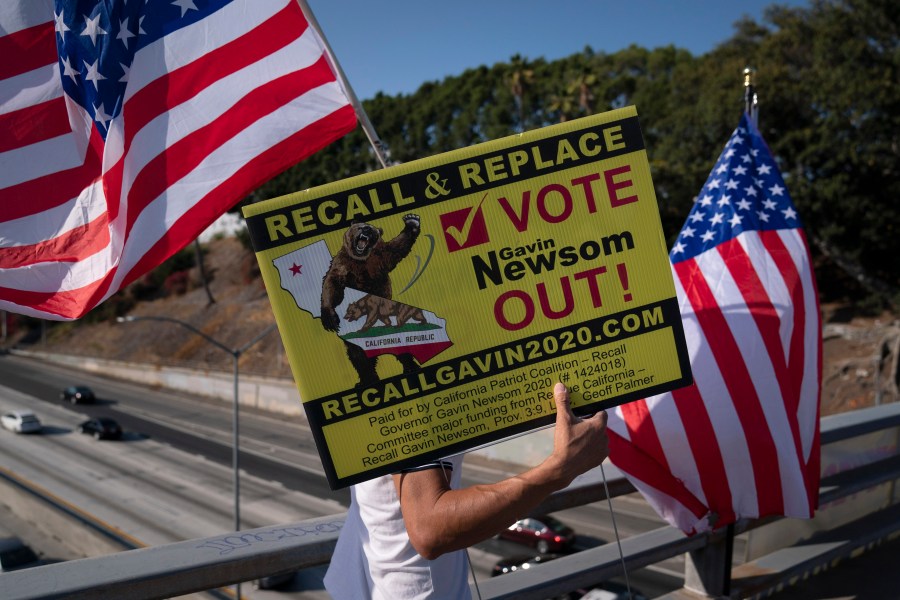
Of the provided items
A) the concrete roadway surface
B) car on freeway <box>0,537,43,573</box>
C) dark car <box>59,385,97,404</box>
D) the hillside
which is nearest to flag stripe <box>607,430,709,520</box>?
the concrete roadway surface

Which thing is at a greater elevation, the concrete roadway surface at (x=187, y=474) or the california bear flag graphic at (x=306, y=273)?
the california bear flag graphic at (x=306, y=273)

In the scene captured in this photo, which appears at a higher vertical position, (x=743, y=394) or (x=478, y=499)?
(x=478, y=499)

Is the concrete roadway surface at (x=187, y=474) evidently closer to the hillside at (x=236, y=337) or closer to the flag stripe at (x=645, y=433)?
the hillside at (x=236, y=337)

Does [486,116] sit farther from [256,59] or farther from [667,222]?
[256,59]

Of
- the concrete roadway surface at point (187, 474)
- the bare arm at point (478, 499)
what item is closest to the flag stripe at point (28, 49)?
the bare arm at point (478, 499)

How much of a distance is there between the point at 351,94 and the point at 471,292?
3.44ft

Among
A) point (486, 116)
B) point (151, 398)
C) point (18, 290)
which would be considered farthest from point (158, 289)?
point (18, 290)

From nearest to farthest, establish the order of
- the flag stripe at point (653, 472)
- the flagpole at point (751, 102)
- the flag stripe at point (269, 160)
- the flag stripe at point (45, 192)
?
the flag stripe at point (269, 160)
the flag stripe at point (45, 192)
the flag stripe at point (653, 472)
the flagpole at point (751, 102)

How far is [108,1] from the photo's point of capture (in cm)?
299

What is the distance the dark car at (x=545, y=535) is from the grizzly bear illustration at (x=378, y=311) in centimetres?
1684

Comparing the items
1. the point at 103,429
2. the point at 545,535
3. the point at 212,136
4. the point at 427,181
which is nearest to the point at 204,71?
the point at 212,136

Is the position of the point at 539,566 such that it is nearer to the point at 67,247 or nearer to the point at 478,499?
the point at 478,499

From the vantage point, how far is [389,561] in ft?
6.45

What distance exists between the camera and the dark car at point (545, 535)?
18.2 m
